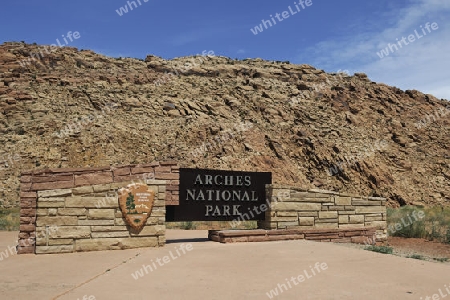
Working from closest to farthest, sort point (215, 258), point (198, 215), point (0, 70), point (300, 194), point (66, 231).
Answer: point (215, 258)
point (66, 231)
point (198, 215)
point (300, 194)
point (0, 70)

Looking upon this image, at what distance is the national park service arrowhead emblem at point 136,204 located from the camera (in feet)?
37.1

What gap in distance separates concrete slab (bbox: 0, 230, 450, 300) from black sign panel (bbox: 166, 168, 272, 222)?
5.68 feet

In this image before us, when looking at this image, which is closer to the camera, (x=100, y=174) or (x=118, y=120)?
(x=100, y=174)

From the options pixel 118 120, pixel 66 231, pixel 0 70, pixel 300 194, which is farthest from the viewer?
pixel 0 70

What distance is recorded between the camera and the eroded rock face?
31.7 metres

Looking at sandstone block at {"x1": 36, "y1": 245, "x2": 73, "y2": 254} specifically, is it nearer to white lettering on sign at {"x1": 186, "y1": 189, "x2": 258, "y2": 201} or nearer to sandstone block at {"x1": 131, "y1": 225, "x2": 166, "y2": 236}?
sandstone block at {"x1": 131, "y1": 225, "x2": 166, "y2": 236}

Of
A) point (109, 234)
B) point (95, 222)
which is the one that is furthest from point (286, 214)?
point (95, 222)

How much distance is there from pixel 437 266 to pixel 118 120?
29.8 metres

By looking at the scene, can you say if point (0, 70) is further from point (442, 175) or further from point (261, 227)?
point (442, 175)

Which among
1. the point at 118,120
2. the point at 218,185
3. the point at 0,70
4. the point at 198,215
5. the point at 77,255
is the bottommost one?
the point at 77,255

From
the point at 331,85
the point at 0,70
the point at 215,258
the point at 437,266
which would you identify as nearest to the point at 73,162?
the point at 0,70

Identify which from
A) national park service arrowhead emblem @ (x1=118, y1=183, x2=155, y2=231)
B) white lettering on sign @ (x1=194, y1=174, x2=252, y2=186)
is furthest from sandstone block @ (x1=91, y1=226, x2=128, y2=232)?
white lettering on sign @ (x1=194, y1=174, x2=252, y2=186)

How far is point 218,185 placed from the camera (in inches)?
518

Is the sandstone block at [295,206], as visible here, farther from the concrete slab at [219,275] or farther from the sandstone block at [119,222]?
the sandstone block at [119,222]
